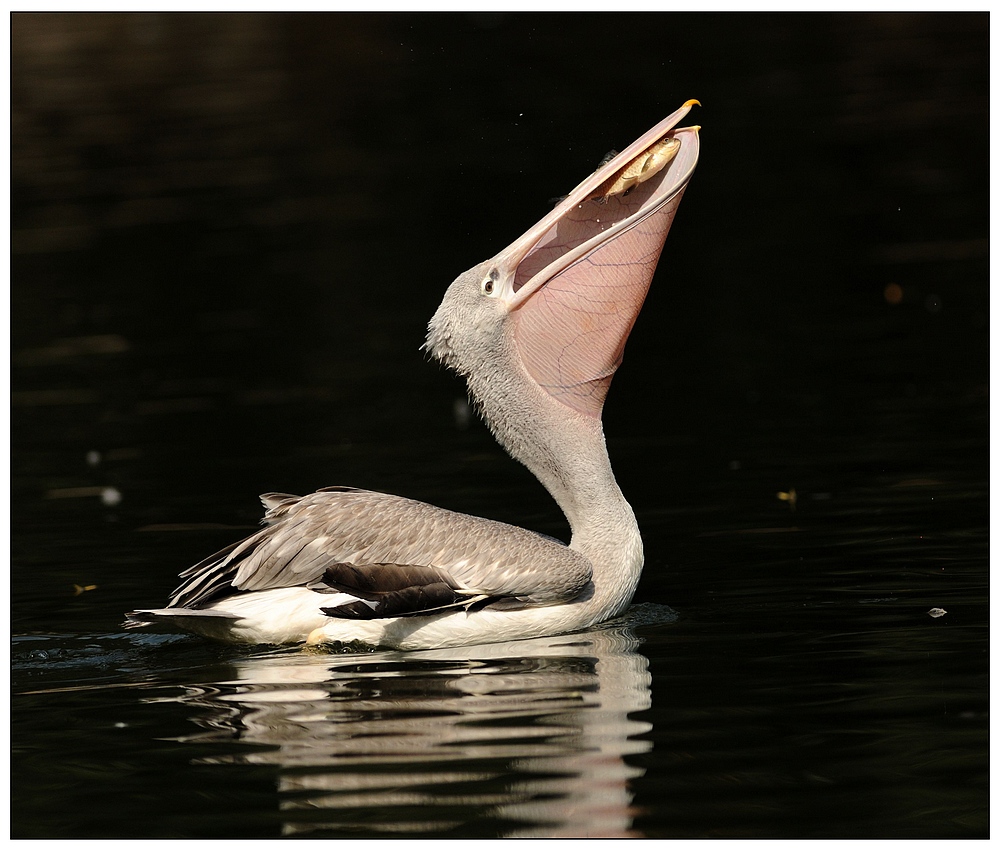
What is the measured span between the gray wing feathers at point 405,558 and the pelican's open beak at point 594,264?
742mm

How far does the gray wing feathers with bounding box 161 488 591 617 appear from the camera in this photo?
20.0 feet

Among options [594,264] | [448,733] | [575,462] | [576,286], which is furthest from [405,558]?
[594,264]

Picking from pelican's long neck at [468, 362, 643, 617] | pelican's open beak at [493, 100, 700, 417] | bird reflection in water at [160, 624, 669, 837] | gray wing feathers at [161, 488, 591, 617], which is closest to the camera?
bird reflection in water at [160, 624, 669, 837]

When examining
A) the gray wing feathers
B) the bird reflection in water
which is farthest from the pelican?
the bird reflection in water

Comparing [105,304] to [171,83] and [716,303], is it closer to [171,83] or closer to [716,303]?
[716,303]

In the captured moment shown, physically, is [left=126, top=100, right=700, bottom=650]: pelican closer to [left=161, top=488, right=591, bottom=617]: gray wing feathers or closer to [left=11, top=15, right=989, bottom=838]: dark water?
[left=161, top=488, right=591, bottom=617]: gray wing feathers

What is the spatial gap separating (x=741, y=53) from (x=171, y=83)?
9132mm

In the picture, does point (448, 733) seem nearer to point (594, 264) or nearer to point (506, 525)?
point (506, 525)

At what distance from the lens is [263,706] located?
554 centimetres

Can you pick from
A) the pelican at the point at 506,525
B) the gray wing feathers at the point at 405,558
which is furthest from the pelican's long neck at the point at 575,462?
the gray wing feathers at the point at 405,558

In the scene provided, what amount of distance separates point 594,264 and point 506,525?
3.69 feet

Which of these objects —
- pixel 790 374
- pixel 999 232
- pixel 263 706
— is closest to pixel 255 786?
pixel 263 706

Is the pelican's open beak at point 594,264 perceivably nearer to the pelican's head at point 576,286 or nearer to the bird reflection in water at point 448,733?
→ the pelican's head at point 576,286

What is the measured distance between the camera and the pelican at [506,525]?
241 inches
